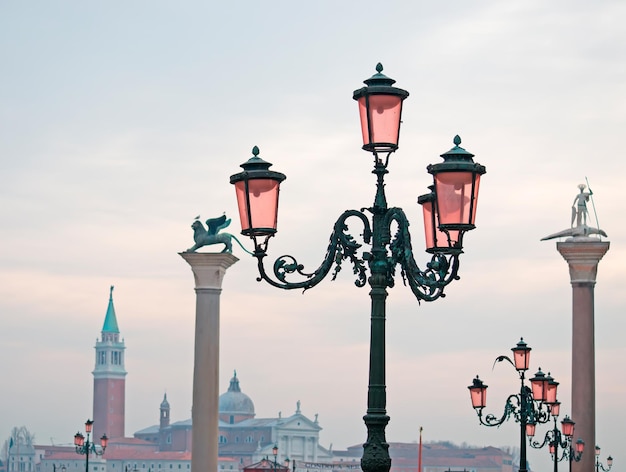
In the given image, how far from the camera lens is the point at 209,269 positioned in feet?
85.0

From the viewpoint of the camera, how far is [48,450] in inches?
6289

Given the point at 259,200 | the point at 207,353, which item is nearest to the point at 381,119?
the point at 259,200

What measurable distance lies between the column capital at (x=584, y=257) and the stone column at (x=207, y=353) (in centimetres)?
614

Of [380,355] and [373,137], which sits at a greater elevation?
[373,137]

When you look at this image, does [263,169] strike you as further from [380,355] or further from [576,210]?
[576,210]

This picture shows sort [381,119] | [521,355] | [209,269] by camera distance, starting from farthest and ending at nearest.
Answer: [209,269]
[521,355]
[381,119]

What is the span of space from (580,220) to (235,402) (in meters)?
152

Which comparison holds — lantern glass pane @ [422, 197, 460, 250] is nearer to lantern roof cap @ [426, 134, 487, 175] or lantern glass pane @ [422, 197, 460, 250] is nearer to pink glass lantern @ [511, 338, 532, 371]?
lantern roof cap @ [426, 134, 487, 175]

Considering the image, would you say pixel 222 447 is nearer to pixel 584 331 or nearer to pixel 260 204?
pixel 584 331

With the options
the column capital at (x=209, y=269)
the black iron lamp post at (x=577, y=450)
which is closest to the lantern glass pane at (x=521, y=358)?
the black iron lamp post at (x=577, y=450)

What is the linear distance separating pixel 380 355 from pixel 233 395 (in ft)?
553

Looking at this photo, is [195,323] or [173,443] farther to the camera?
[173,443]

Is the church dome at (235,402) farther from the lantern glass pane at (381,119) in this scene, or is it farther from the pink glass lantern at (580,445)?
the lantern glass pane at (381,119)

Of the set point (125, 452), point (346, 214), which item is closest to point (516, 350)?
point (346, 214)
